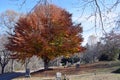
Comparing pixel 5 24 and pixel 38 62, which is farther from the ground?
pixel 5 24

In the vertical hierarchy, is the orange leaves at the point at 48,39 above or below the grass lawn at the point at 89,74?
above

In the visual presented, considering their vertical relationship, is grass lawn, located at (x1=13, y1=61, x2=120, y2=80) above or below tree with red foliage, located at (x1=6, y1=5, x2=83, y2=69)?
Answer: below

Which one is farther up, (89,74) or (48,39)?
(48,39)

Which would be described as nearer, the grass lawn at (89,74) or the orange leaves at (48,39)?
the grass lawn at (89,74)

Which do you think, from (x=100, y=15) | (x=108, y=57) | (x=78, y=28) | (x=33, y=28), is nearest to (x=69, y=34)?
(x=78, y=28)

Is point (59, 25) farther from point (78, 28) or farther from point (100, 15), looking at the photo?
point (100, 15)

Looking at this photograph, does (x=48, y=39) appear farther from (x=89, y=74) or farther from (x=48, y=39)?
(x=89, y=74)

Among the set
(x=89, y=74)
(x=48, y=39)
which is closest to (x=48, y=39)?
(x=48, y=39)

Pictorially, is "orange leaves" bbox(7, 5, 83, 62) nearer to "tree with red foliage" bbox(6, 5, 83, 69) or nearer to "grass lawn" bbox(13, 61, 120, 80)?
"tree with red foliage" bbox(6, 5, 83, 69)

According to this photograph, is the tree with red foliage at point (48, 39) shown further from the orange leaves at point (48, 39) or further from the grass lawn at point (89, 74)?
the grass lawn at point (89, 74)

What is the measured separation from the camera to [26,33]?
4825cm

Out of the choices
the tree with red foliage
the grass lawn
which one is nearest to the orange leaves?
the tree with red foliage

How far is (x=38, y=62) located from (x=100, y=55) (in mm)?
22971

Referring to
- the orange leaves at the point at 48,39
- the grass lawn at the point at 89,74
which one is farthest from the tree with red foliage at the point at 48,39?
the grass lawn at the point at 89,74
